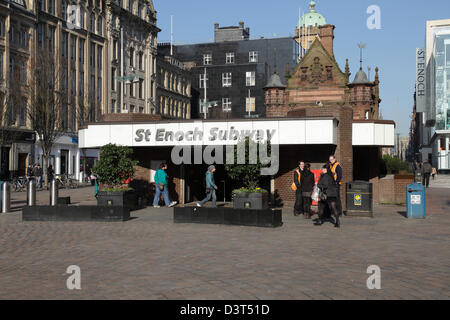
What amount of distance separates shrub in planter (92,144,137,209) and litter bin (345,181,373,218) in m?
7.58

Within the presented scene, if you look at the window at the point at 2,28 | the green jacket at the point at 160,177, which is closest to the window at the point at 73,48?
the window at the point at 2,28

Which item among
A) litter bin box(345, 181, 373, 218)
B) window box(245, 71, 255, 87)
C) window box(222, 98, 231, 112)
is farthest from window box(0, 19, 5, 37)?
window box(245, 71, 255, 87)

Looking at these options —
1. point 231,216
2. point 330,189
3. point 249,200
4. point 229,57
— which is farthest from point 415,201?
point 229,57

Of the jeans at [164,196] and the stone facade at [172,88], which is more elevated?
the stone facade at [172,88]

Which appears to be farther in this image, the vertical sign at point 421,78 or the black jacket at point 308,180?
the vertical sign at point 421,78

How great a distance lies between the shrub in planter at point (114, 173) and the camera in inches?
756

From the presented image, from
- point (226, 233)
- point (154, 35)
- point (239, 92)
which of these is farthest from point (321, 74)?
point (239, 92)

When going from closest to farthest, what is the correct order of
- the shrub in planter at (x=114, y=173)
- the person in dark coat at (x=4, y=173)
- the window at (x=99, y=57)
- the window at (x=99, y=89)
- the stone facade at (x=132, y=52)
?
the shrub in planter at (x=114, y=173)
the person in dark coat at (x=4, y=173)
the window at (x=99, y=89)
the window at (x=99, y=57)
the stone facade at (x=132, y=52)

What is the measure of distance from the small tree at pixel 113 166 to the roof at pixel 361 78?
2359 centimetres

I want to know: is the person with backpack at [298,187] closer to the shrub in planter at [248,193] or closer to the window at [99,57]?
the shrub in planter at [248,193]

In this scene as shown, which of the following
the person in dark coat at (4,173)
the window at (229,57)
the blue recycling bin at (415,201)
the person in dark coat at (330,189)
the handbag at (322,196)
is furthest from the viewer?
the window at (229,57)

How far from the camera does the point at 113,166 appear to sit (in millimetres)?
19641

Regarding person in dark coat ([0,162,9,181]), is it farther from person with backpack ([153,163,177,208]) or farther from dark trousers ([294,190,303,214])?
dark trousers ([294,190,303,214])

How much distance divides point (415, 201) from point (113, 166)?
10203mm
